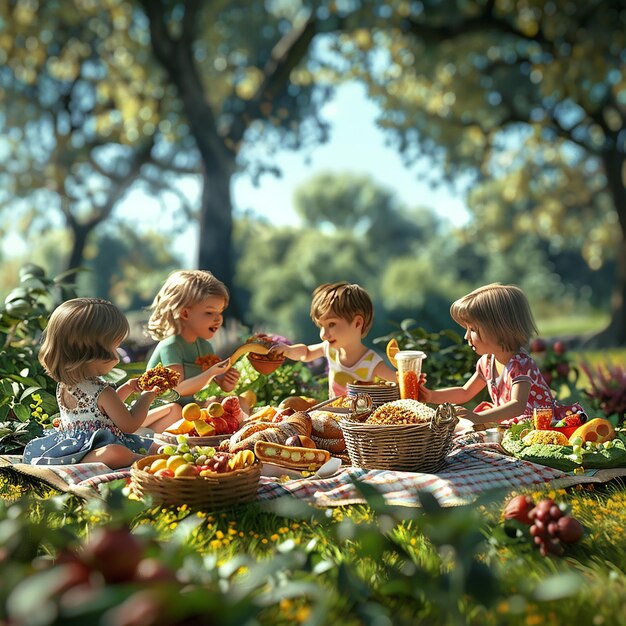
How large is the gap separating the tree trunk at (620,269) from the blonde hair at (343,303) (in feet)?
48.9

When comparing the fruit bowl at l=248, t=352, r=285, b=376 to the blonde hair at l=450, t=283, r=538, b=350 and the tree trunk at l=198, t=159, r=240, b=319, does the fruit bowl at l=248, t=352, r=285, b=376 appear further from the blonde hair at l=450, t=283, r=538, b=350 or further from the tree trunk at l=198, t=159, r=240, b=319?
the tree trunk at l=198, t=159, r=240, b=319

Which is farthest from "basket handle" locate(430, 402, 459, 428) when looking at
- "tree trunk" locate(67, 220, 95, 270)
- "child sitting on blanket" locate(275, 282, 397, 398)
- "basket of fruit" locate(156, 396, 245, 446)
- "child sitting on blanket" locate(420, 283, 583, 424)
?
"tree trunk" locate(67, 220, 95, 270)

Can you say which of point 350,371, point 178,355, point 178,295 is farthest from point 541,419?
point 178,295

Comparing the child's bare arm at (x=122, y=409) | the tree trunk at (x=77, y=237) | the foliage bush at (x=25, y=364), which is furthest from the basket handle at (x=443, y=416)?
the tree trunk at (x=77, y=237)

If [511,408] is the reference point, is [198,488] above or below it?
below

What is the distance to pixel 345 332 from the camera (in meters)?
5.75

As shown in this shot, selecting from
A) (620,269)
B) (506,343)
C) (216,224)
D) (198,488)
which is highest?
(216,224)

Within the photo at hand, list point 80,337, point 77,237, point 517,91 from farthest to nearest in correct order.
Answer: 1. point 77,237
2. point 517,91
3. point 80,337

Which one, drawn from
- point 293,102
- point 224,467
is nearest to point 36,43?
point 293,102

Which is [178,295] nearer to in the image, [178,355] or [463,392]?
[178,355]

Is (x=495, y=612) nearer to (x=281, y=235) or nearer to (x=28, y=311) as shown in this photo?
(x=28, y=311)

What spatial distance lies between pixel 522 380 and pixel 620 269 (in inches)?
642

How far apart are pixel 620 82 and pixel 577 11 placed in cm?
156

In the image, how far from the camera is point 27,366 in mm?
6141
